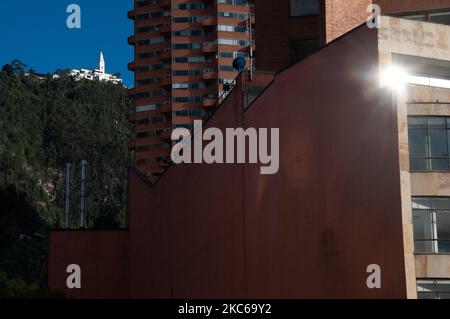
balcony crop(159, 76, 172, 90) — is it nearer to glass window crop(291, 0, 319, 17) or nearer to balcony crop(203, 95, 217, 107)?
balcony crop(203, 95, 217, 107)

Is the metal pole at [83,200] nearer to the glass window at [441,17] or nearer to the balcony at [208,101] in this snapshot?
the balcony at [208,101]

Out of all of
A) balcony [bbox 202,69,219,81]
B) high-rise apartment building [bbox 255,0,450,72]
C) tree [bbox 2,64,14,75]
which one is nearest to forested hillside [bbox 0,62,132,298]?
tree [bbox 2,64,14,75]

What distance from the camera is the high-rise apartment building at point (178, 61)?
107688 millimetres

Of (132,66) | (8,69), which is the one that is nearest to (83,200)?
(132,66)

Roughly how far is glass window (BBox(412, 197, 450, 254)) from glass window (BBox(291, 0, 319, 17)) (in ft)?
70.4

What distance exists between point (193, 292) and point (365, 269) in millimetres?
18860

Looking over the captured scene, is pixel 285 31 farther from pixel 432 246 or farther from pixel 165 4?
pixel 165 4

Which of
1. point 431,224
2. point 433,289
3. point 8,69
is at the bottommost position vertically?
point 433,289

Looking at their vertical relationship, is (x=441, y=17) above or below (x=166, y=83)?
below

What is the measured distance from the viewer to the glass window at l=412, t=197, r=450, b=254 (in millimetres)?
23750

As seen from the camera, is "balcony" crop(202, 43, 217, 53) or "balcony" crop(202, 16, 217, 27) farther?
"balcony" crop(202, 16, 217, 27)

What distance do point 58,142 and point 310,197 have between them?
14580 centimetres

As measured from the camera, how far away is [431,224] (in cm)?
2411
